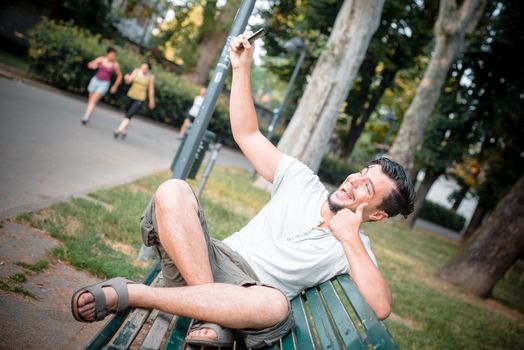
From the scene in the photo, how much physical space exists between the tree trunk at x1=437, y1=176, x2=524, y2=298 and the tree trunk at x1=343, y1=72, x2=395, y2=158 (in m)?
17.5

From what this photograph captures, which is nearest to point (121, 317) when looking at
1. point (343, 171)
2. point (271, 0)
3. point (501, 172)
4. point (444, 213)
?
point (271, 0)

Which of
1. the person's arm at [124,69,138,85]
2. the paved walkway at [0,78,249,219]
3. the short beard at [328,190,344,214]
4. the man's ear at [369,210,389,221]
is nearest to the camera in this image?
the short beard at [328,190,344,214]

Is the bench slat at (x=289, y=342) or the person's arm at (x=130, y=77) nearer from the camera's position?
the bench slat at (x=289, y=342)

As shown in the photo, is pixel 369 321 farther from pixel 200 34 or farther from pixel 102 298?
pixel 200 34

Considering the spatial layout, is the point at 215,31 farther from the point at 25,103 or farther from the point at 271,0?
the point at 25,103

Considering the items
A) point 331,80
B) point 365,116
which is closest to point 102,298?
point 331,80

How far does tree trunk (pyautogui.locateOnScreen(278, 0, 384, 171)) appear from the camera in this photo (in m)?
10.8

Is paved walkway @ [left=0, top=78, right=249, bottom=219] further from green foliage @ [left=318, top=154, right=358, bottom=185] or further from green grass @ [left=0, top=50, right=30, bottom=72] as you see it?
green foliage @ [left=318, top=154, right=358, bottom=185]

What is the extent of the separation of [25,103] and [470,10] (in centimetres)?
1511

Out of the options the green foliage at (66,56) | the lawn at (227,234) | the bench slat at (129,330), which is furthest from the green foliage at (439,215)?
the bench slat at (129,330)

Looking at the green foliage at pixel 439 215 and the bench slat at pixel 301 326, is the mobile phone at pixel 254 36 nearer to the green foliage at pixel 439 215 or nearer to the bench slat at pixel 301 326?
the bench slat at pixel 301 326

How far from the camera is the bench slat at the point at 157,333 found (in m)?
1.95

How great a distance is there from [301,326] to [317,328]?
9cm

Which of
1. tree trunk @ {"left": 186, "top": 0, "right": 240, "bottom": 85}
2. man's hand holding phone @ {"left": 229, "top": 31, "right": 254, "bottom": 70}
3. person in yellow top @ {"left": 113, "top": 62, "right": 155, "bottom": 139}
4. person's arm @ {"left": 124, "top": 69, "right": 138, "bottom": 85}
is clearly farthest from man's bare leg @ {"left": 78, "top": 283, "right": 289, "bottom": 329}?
tree trunk @ {"left": 186, "top": 0, "right": 240, "bottom": 85}
